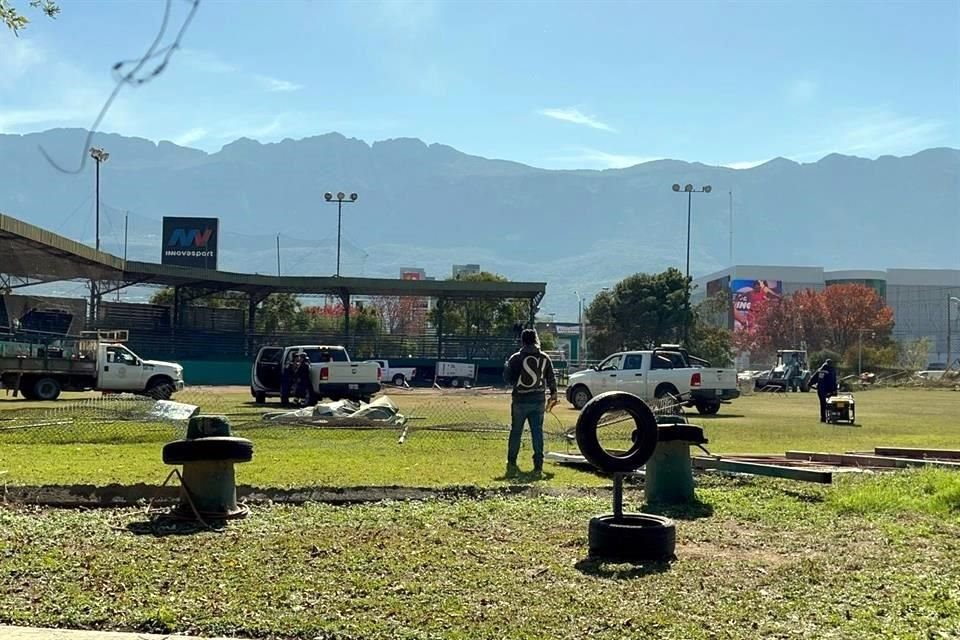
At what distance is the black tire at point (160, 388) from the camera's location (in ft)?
110

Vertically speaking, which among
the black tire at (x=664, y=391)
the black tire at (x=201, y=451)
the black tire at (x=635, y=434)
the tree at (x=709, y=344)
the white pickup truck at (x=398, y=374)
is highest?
the tree at (x=709, y=344)

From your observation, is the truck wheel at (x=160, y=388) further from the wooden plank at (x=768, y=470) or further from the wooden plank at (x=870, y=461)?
the wooden plank at (x=768, y=470)

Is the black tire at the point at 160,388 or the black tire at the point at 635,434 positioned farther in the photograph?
the black tire at the point at 160,388

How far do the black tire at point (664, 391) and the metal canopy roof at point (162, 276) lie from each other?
20756 millimetres

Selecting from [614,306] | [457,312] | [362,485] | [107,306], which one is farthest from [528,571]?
[457,312]

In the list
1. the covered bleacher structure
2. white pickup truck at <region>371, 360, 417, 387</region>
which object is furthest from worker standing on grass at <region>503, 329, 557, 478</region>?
white pickup truck at <region>371, 360, 417, 387</region>

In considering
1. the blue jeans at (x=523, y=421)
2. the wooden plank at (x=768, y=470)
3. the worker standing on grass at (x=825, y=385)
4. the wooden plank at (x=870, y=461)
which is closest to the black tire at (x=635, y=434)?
the wooden plank at (x=768, y=470)

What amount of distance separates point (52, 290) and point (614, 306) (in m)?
43.8

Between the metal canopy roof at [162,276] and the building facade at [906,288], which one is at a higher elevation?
the building facade at [906,288]

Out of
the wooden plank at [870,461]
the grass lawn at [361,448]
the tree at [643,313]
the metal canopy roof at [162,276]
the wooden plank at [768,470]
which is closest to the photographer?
the wooden plank at [768,470]

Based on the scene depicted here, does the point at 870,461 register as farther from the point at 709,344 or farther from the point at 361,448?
the point at 709,344

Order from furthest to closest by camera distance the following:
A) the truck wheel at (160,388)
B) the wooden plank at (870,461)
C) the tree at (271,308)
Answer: the tree at (271,308) → the truck wheel at (160,388) → the wooden plank at (870,461)

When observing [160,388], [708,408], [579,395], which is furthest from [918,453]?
[160,388]

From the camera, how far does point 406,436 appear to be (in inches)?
710
